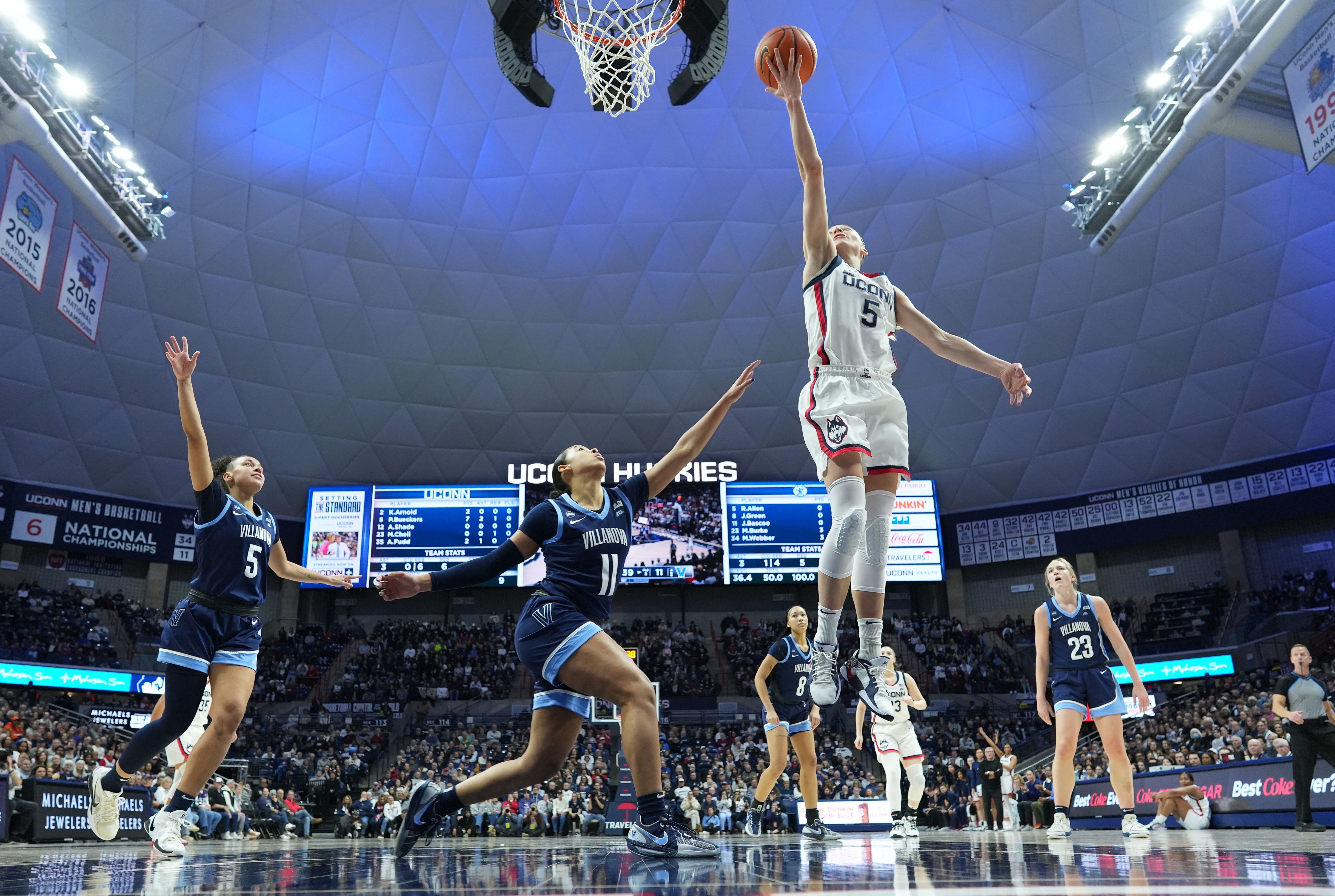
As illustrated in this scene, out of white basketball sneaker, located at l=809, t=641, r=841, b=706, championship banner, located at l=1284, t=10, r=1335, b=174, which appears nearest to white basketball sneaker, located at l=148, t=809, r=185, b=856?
white basketball sneaker, located at l=809, t=641, r=841, b=706

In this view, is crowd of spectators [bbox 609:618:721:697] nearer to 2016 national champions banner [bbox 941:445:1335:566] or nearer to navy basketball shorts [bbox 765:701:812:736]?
2016 national champions banner [bbox 941:445:1335:566]

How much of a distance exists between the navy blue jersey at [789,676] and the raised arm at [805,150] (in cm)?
543

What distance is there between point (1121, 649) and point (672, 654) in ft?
82.6

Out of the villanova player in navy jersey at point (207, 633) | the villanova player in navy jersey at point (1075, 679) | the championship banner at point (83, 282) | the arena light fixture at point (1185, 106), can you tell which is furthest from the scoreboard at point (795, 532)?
the villanova player in navy jersey at point (207, 633)

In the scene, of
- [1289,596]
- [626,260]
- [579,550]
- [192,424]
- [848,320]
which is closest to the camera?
[579,550]

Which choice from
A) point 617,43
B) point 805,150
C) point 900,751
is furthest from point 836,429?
point 617,43

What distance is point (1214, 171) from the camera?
25094mm

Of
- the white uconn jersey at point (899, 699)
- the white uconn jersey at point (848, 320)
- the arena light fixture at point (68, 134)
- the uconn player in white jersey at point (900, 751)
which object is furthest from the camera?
the arena light fixture at point (68, 134)

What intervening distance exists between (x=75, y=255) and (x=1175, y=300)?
29.8 meters

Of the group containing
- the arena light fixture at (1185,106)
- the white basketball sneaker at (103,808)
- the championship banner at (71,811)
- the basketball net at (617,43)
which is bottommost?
the championship banner at (71,811)

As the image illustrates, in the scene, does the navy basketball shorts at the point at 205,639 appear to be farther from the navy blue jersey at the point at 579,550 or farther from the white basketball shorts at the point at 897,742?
the white basketball shorts at the point at 897,742

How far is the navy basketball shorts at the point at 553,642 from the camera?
4.91 meters

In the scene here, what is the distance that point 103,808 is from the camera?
7.38m

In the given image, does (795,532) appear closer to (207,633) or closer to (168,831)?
(168,831)
